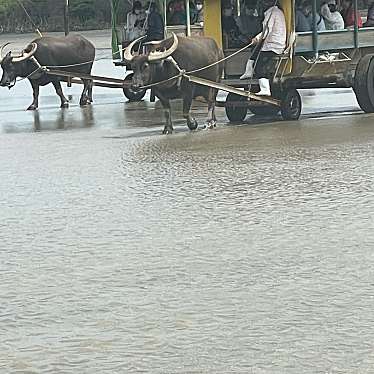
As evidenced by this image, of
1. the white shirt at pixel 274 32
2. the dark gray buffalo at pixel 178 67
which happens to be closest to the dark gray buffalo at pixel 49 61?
the dark gray buffalo at pixel 178 67

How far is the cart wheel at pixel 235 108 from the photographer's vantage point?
16109 millimetres

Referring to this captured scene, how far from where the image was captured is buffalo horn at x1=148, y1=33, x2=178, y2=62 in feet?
49.6

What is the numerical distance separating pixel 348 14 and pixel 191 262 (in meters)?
10.7

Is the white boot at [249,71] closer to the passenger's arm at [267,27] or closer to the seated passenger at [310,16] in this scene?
the passenger's arm at [267,27]

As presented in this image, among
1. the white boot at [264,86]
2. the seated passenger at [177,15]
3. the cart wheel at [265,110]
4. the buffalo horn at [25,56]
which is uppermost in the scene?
the seated passenger at [177,15]

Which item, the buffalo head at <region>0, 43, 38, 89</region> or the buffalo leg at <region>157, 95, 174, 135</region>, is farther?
the buffalo head at <region>0, 43, 38, 89</region>

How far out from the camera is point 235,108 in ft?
54.6

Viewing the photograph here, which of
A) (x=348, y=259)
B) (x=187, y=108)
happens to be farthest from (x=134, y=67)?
(x=348, y=259)

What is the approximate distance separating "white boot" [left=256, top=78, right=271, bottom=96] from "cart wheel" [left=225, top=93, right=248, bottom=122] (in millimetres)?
316

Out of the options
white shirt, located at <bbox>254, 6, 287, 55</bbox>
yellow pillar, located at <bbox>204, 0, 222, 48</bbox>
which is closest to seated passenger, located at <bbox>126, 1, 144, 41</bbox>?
yellow pillar, located at <bbox>204, 0, 222, 48</bbox>

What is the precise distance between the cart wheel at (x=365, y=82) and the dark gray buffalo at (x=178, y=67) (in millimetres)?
1924

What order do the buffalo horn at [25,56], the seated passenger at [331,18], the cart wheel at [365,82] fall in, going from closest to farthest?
1. the cart wheel at [365,82]
2. the seated passenger at [331,18]
3. the buffalo horn at [25,56]

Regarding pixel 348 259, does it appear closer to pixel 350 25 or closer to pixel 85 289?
pixel 85 289

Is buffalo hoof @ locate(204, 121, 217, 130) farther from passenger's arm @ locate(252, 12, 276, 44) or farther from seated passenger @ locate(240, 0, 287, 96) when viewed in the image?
passenger's arm @ locate(252, 12, 276, 44)
